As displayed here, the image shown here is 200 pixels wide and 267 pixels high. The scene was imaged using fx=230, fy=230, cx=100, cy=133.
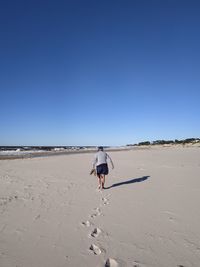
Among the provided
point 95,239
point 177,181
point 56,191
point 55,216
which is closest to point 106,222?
point 95,239

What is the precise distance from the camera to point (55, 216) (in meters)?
5.51

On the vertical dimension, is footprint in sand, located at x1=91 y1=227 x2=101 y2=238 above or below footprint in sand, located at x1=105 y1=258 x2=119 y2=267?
above

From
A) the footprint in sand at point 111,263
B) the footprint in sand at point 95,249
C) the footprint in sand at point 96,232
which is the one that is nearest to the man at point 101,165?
the footprint in sand at point 96,232

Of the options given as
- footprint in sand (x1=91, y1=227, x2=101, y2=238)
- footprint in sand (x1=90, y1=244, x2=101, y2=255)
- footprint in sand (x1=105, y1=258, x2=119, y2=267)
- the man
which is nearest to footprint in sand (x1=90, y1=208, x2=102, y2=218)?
footprint in sand (x1=91, y1=227, x2=101, y2=238)

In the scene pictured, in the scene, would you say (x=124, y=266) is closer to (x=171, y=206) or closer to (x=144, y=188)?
(x=171, y=206)

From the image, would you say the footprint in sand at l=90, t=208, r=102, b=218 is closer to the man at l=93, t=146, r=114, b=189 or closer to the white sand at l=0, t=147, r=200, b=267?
the white sand at l=0, t=147, r=200, b=267

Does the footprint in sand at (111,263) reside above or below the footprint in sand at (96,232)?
below

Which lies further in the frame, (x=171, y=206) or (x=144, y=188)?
(x=144, y=188)

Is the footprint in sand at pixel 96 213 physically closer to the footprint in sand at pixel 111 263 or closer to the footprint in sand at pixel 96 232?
the footprint in sand at pixel 96 232

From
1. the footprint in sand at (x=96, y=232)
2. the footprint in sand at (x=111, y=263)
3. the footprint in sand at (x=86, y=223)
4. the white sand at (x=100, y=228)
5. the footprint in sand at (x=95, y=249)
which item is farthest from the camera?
the footprint in sand at (x=86, y=223)

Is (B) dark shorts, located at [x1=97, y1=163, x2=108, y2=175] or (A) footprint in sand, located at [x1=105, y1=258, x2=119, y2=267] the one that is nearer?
(A) footprint in sand, located at [x1=105, y1=258, x2=119, y2=267]

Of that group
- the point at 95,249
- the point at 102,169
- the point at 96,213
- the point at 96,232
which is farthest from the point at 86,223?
the point at 102,169

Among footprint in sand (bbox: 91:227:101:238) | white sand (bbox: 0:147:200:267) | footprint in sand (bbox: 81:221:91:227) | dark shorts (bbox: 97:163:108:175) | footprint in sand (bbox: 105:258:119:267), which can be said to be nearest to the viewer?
footprint in sand (bbox: 105:258:119:267)

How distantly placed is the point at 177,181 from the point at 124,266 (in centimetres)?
720
